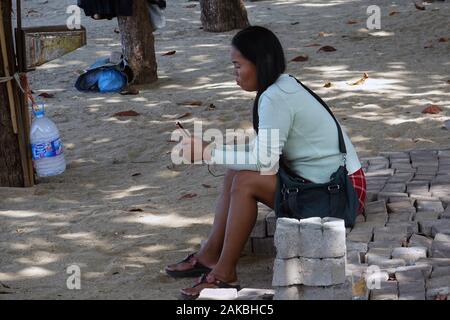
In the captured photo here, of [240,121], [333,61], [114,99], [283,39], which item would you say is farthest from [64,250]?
[283,39]

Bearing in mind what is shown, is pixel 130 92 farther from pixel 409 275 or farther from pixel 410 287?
pixel 410 287

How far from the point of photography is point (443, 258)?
12.9 ft

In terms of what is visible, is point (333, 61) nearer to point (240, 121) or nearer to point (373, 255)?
point (240, 121)

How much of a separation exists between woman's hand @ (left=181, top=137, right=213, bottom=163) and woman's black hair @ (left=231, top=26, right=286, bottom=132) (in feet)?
1.11

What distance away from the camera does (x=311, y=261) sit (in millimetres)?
3451

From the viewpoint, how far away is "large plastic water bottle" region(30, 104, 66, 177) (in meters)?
6.21

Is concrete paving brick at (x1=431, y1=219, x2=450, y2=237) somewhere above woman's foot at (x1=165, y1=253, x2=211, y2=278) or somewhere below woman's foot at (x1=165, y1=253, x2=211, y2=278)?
above

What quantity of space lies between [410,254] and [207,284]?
35.6 inches

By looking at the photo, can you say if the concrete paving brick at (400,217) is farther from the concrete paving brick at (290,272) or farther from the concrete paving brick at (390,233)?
the concrete paving brick at (290,272)

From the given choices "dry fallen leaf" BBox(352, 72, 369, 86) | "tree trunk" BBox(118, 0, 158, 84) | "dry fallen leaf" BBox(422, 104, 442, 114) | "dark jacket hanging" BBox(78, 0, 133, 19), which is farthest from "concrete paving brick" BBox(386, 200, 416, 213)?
"tree trunk" BBox(118, 0, 158, 84)

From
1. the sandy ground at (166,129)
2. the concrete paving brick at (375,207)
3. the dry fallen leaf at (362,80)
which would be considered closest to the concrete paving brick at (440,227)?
the concrete paving brick at (375,207)

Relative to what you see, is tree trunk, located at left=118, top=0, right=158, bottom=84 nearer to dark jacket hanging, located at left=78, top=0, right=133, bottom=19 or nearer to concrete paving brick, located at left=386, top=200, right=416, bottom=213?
dark jacket hanging, located at left=78, top=0, right=133, bottom=19

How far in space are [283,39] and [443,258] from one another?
21.3 ft

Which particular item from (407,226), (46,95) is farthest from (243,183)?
(46,95)
